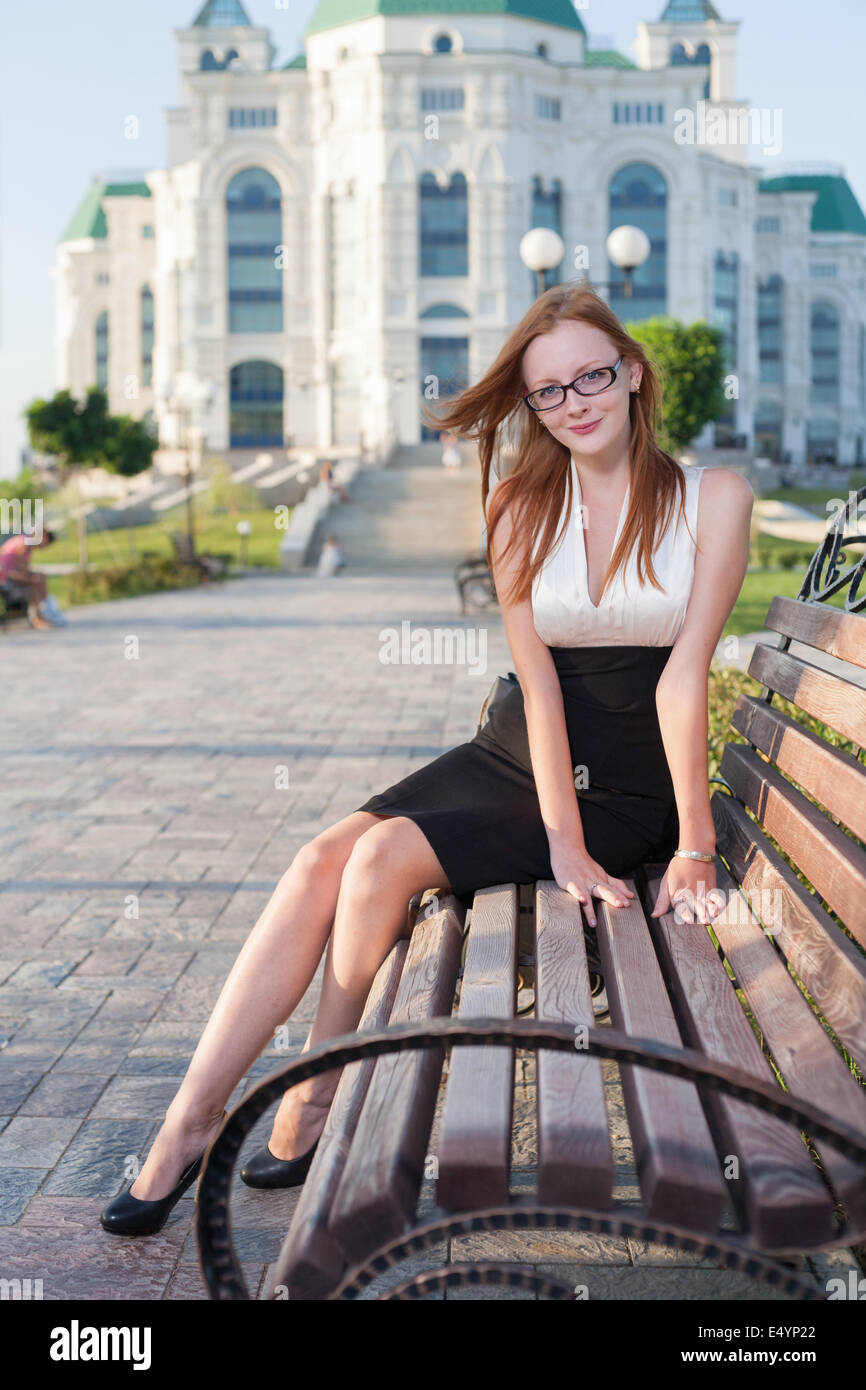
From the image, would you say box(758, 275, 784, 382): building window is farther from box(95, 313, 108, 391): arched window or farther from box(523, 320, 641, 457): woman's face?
box(523, 320, 641, 457): woman's face

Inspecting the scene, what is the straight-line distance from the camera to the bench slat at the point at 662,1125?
1641mm

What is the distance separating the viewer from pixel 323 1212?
1.75 m

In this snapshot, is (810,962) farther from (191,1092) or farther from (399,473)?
(399,473)

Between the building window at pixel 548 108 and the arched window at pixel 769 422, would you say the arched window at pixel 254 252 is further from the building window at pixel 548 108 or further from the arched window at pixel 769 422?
the arched window at pixel 769 422

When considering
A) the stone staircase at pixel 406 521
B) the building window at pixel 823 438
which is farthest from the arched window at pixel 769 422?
the stone staircase at pixel 406 521

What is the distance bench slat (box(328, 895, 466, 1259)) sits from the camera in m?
1.69

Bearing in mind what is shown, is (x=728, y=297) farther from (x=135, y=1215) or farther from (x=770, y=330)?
(x=135, y=1215)

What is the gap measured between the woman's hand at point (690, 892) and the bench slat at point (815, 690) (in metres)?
0.38

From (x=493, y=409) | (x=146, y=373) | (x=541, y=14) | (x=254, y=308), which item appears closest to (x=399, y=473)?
(x=254, y=308)

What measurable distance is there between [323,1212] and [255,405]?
6546 centimetres

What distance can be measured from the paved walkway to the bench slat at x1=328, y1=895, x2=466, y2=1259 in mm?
601

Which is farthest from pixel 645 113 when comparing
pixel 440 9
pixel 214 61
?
pixel 214 61

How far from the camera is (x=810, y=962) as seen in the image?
7.61 feet

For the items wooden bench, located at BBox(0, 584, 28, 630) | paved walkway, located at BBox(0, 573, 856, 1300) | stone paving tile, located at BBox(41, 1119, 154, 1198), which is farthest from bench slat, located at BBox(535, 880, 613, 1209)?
wooden bench, located at BBox(0, 584, 28, 630)
